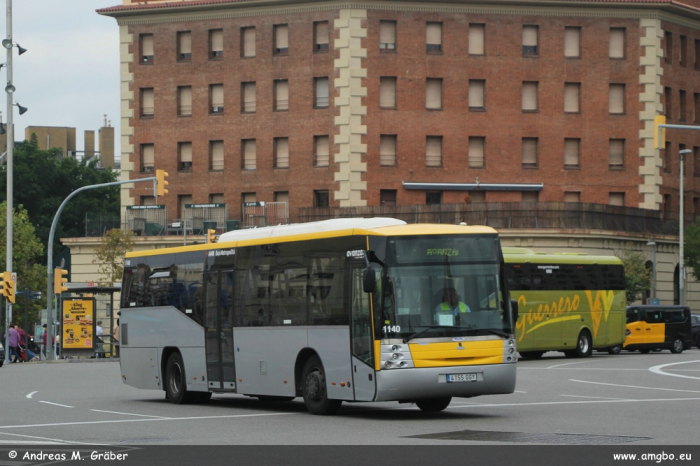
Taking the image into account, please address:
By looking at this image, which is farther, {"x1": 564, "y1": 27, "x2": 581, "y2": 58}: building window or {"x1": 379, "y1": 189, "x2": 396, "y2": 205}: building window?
{"x1": 564, "y1": 27, "x2": 581, "y2": 58}: building window

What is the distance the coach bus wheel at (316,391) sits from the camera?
18430 millimetres

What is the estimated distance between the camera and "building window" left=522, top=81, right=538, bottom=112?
203 feet

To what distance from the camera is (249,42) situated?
205ft

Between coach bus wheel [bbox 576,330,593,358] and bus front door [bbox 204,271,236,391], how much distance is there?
21.8 m

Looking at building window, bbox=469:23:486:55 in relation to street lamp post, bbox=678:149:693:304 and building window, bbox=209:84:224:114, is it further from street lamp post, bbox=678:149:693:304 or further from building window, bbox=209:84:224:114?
building window, bbox=209:84:224:114

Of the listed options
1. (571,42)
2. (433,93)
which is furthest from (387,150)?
(571,42)

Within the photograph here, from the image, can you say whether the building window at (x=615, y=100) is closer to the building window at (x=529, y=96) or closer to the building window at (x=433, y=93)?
the building window at (x=529, y=96)

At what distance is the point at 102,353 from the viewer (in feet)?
163

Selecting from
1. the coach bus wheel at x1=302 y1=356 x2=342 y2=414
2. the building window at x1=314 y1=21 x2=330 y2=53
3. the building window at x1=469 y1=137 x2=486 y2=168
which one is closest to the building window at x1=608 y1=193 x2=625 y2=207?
the building window at x1=469 y1=137 x2=486 y2=168

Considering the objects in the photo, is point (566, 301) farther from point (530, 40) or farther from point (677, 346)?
point (530, 40)

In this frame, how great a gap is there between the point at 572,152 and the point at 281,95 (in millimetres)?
14402

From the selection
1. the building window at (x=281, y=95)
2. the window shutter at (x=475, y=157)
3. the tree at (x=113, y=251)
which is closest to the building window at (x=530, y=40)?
the window shutter at (x=475, y=157)

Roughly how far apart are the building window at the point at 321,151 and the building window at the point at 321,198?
124 centimetres
